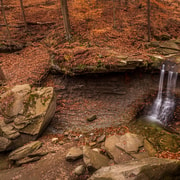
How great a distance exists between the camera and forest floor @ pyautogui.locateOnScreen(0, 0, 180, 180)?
1143cm

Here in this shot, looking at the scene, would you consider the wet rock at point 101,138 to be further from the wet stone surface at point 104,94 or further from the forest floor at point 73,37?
the wet stone surface at point 104,94

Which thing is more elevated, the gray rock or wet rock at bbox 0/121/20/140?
wet rock at bbox 0/121/20/140

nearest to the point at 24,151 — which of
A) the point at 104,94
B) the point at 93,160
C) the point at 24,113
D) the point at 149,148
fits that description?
the point at 24,113

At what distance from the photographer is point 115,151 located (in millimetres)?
7227

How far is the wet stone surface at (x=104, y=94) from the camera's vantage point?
11086 mm

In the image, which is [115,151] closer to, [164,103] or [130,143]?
[130,143]

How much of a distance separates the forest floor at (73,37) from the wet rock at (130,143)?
257cm

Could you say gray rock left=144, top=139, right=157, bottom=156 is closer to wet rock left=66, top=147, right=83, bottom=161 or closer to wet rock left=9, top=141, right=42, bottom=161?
wet rock left=66, top=147, right=83, bottom=161

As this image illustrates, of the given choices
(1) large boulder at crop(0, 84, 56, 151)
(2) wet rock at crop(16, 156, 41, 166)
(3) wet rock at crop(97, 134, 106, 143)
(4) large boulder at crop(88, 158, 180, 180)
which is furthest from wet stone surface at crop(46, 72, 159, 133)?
(4) large boulder at crop(88, 158, 180, 180)

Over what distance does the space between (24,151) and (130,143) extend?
225 inches

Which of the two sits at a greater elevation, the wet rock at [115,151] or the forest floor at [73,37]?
the forest floor at [73,37]

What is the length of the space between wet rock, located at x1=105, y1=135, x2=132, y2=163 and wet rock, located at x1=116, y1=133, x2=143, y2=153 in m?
0.19

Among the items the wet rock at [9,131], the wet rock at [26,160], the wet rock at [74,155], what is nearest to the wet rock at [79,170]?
the wet rock at [74,155]

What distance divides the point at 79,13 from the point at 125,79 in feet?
40.0
